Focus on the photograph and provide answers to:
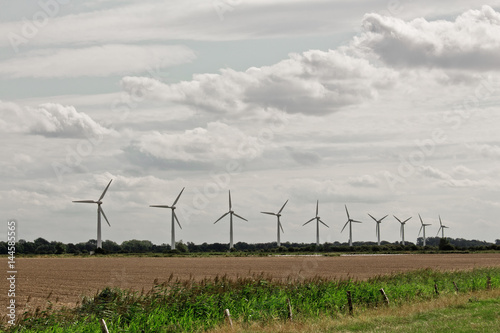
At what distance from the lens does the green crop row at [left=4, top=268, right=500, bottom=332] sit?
26.4m

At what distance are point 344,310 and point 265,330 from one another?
869 centimetres

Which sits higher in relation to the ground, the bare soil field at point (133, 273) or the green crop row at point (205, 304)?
the green crop row at point (205, 304)

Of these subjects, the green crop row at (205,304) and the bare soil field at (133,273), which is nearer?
the green crop row at (205,304)

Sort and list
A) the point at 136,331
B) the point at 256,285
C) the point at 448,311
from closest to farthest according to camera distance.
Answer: the point at 136,331
the point at 448,311
the point at 256,285

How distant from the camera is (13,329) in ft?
79.7

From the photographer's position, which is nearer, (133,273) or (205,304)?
(205,304)

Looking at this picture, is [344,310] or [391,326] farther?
[344,310]

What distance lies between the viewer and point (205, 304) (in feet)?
101

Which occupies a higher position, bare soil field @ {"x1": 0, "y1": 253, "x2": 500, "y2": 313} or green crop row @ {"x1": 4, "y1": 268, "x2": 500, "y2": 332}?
green crop row @ {"x1": 4, "y1": 268, "x2": 500, "y2": 332}

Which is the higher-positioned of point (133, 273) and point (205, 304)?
point (205, 304)

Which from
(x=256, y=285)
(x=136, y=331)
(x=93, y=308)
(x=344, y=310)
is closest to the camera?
(x=136, y=331)

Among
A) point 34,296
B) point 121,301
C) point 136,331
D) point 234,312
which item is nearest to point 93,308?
point 121,301

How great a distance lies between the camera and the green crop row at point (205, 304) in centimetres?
2636

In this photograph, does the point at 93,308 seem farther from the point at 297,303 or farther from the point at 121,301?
the point at 297,303
